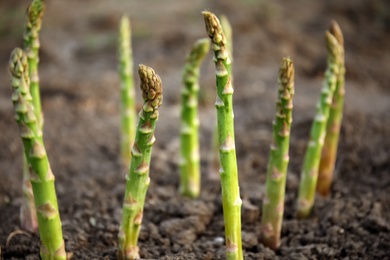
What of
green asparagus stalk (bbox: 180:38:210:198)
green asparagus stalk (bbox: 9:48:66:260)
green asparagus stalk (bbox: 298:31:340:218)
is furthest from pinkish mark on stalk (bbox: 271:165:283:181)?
green asparagus stalk (bbox: 9:48:66:260)

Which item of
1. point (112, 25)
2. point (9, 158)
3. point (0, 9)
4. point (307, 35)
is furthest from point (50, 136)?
point (0, 9)

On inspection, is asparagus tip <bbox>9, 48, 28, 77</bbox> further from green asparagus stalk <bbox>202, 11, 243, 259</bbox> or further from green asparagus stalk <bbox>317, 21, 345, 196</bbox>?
green asparagus stalk <bbox>317, 21, 345, 196</bbox>

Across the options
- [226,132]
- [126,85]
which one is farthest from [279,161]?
[126,85]

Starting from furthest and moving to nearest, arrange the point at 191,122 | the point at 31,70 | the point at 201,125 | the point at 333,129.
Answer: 1. the point at 201,125
2. the point at 191,122
3. the point at 333,129
4. the point at 31,70

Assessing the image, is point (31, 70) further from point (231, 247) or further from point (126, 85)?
point (231, 247)

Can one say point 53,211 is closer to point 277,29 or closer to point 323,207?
point 323,207

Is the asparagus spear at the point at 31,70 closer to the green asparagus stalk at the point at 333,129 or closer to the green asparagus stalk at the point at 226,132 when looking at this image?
the green asparagus stalk at the point at 226,132

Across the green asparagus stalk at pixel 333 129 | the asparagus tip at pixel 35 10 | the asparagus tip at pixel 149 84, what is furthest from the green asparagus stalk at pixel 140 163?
the green asparagus stalk at pixel 333 129
